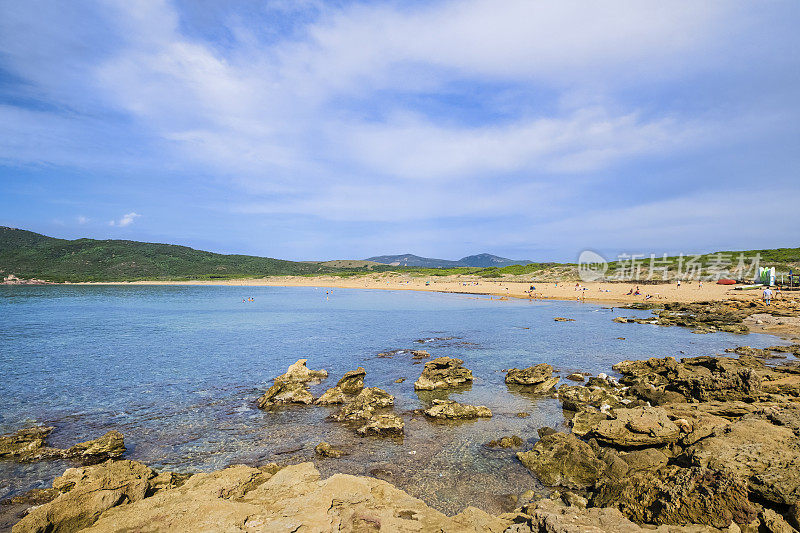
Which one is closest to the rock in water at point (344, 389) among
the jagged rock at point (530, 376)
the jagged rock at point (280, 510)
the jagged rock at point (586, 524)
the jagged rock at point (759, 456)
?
the jagged rock at point (530, 376)

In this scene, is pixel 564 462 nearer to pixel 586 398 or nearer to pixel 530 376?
pixel 586 398

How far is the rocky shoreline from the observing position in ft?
20.8

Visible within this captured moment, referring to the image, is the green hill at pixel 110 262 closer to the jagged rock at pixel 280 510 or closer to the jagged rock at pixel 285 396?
the jagged rock at pixel 285 396

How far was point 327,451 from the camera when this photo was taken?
11.2 metres

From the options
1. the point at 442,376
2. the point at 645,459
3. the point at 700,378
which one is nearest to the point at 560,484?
the point at 645,459

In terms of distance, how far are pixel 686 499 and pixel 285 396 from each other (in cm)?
1351

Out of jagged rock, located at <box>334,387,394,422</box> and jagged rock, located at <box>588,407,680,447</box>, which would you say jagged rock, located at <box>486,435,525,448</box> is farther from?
jagged rock, located at <box>334,387,394,422</box>

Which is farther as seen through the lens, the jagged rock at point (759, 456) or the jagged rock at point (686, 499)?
the jagged rock at point (759, 456)

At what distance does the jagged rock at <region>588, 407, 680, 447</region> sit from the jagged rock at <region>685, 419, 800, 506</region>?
3.89 feet

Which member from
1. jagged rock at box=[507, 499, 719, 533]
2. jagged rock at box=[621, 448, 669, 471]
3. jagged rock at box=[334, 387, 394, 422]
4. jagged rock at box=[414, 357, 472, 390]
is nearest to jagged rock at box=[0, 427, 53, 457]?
jagged rock at box=[334, 387, 394, 422]

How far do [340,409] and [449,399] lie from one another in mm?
4489

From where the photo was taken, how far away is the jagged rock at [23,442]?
11.2 metres

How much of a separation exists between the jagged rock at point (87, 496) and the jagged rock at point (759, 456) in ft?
36.1

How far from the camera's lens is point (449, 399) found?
1638 cm
